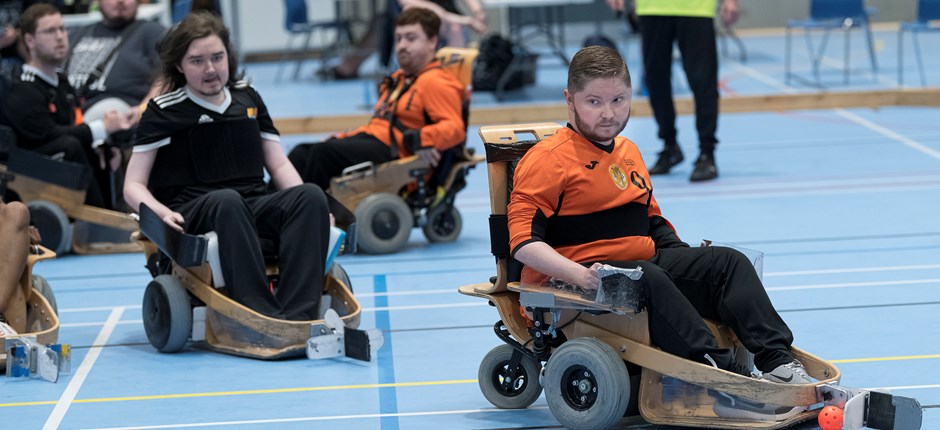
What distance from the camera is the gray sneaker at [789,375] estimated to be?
3.12 meters

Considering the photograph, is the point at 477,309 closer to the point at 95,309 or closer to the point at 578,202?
the point at 95,309

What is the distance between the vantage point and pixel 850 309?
4.60m

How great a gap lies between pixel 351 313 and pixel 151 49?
2.87 meters

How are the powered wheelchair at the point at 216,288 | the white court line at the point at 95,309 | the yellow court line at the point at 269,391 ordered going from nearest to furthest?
the yellow court line at the point at 269,391, the powered wheelchair at the point at 216,288, the white court line at the point at 95,309

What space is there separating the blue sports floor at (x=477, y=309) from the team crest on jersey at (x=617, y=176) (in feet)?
2.03

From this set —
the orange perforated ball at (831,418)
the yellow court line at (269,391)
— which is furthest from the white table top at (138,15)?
the orange perforated ball at (831,418)

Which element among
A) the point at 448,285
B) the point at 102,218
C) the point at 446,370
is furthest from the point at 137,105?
the point at 446,370

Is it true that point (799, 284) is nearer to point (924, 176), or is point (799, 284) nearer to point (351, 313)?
point (351, 313)

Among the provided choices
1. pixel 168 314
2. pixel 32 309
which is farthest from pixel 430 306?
pixel 32 309

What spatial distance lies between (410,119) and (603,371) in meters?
3.02

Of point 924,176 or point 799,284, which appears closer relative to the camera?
point 799,284

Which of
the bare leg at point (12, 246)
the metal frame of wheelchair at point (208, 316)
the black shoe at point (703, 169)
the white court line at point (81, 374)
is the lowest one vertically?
the black shoe at point (703, 169)

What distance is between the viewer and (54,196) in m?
6.04

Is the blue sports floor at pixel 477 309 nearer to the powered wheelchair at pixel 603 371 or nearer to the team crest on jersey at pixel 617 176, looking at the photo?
the powered wheelchair at pixel 603 371
